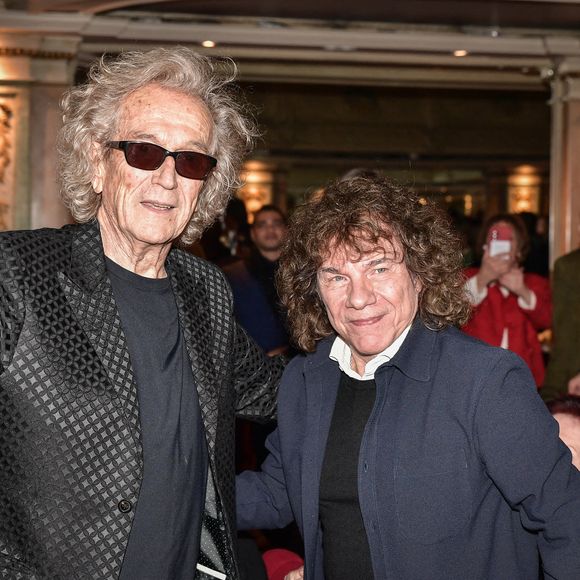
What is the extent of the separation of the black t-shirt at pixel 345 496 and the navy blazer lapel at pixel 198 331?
0.29m

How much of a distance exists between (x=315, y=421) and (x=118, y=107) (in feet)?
3.01

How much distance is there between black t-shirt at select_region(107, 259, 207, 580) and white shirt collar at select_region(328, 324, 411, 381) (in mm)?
385

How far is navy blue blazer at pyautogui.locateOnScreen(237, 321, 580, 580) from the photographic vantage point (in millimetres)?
1743

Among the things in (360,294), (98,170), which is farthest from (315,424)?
(98,170)

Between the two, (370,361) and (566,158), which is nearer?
(370,361)

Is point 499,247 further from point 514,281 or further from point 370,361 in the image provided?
point 370,361

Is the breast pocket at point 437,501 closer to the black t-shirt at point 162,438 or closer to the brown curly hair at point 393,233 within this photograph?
the brown curly hair at point 393,233

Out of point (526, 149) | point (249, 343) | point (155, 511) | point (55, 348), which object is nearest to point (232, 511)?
point (155, 511)

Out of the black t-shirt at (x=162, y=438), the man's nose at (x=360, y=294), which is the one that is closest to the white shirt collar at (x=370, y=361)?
the man's nose at (x=360, y=294)

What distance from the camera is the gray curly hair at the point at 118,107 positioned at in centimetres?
203

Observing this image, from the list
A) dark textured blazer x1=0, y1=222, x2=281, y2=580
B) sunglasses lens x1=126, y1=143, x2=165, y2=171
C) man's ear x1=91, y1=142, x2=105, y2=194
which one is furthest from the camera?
man's ear x1=91, y1=142, x2=105, y2=194

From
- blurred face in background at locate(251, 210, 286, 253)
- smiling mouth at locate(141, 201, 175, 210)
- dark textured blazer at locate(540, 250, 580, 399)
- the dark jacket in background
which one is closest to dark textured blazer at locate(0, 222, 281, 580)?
smiling mouth at locate(141, 201, 175, 210)

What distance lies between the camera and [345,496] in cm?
189

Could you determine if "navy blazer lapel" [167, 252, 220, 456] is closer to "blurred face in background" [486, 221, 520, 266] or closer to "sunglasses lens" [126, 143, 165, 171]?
"sunglasses lens" [126, 143, 165, 171]
